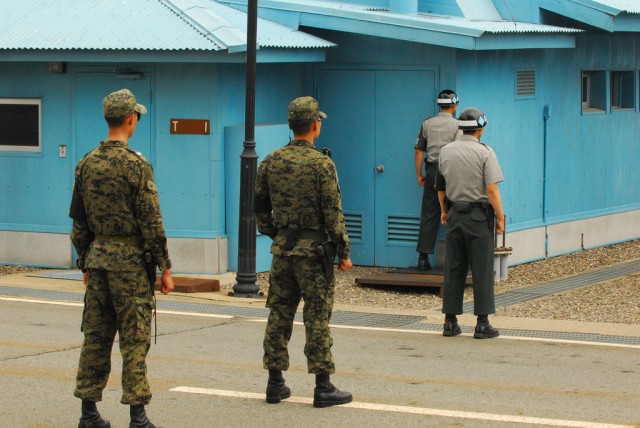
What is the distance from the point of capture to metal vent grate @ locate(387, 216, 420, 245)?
50.1 feet

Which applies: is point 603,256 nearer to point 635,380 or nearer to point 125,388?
point 635,380

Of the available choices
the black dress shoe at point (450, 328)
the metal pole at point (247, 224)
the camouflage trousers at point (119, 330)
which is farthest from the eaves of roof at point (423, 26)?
the camouflage trousers at point (119, 330)

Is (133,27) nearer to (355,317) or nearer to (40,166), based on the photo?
(40,166)

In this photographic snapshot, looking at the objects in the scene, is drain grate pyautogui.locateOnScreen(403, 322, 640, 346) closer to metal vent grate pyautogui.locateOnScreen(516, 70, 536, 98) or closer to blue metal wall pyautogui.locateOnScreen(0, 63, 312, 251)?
blue metal wall pyautogui.locateOnScreen(0, 63, 312, 251)

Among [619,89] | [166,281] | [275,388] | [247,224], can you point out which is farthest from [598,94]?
[166,281]

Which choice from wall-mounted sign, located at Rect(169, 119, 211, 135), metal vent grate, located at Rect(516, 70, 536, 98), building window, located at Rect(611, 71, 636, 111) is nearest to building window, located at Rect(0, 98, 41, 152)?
wall-mounted sign, located at Rect(169, 119, 211, 135)

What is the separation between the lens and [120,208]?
740cm

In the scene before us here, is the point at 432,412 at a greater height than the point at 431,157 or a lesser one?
lesser

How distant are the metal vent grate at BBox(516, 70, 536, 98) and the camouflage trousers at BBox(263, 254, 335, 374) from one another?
27.0ft

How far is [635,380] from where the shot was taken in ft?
30.3

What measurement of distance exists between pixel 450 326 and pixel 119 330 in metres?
4.31

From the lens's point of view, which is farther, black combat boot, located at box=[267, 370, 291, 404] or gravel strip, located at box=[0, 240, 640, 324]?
gravel strip, located at box=[0, 240, 640, 324]

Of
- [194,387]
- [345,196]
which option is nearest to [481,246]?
[194,387]

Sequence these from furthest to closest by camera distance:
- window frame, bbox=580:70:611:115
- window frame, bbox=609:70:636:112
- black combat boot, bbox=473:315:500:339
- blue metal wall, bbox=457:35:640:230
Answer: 1. window frame, bbox=609:70:636:112
2. window frame, bbox=580:70:611:115
3. blue metal wall, bbox=457:35:640:230
4. black combat boot, bbox=473:315:500:339
